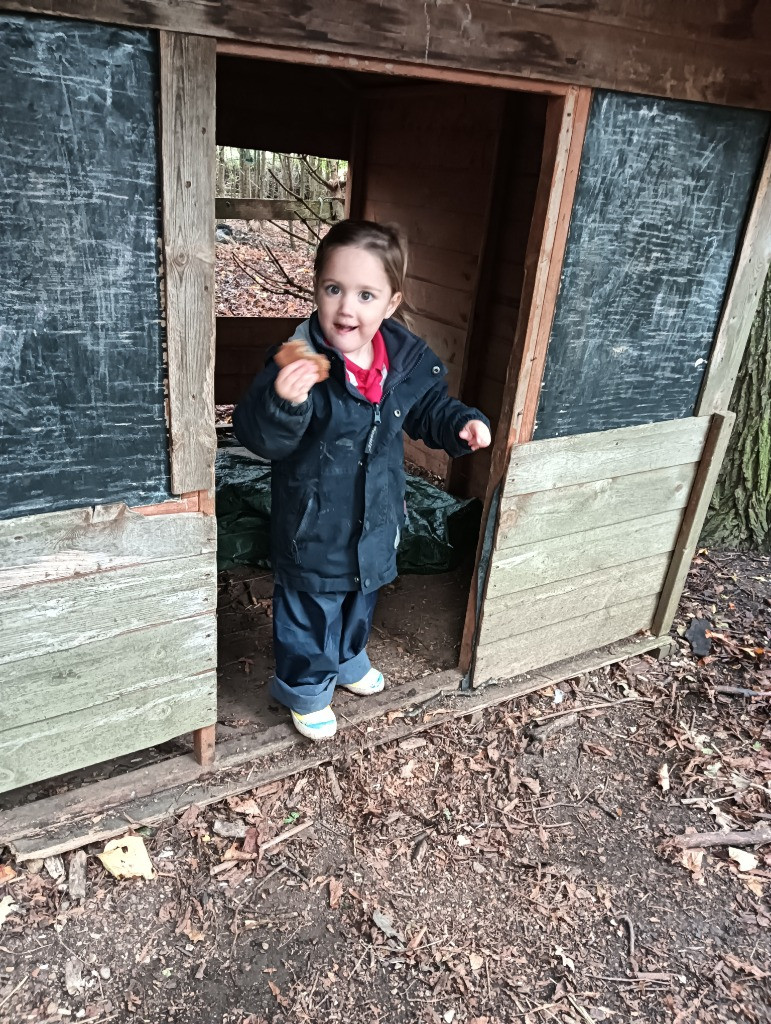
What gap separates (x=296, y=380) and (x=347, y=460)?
17.8 inches

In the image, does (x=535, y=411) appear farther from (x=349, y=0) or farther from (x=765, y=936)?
(x=765, y=936)

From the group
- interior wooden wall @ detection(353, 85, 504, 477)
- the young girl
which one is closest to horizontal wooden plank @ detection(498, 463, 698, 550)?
the young girl

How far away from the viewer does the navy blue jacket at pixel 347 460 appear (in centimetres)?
242

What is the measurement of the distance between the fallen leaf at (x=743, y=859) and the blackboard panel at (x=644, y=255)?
1.63 meters

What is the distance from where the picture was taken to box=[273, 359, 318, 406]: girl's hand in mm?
2131

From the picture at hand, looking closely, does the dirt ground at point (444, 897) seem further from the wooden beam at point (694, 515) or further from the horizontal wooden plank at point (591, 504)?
the horizontal wooden plank at point (591, 504)

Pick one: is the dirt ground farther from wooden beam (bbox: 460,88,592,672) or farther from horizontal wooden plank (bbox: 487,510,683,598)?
wooden beam (bbox: 460,88,592,672)

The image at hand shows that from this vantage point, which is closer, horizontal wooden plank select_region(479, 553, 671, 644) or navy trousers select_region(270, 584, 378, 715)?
navy trousers select_region(270, 584, 378, 715)

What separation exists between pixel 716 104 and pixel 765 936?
9.09 ft

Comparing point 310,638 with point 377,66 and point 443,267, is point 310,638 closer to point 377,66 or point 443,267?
point 377,66

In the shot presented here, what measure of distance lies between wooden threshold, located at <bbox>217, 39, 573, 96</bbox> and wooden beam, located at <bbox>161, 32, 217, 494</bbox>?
93 mm

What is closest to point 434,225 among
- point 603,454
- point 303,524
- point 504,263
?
point 504,263

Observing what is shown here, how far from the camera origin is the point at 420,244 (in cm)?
482

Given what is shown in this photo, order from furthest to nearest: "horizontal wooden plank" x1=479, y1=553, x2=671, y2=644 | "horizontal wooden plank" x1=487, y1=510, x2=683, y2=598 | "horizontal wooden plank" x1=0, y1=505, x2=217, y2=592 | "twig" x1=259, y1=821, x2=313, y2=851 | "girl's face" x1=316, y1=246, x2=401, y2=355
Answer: "horizontal wooden plank" x1=479, y1=553, x2=671, y2=644 < "horizontal wooden plank" x1=487, y1=510, x2=683, y2=598 < "twig" x1=259, y1=821, x2=313, y2=851 < "girl's face" x1=316, y1=246, x2=401, y2=355 < "horizontal wooden plank" x1=0, y1=505, x2=217, y2=592
